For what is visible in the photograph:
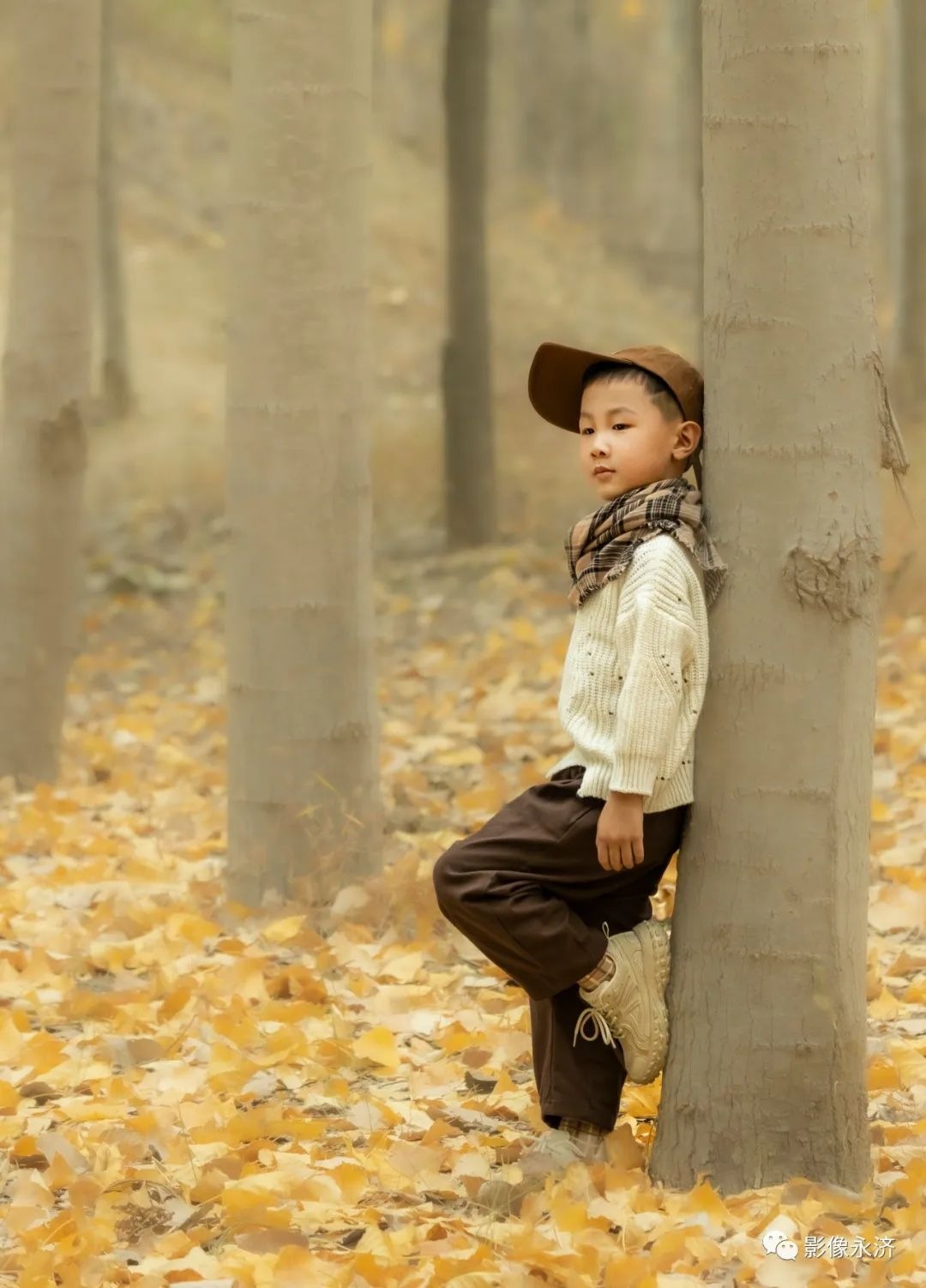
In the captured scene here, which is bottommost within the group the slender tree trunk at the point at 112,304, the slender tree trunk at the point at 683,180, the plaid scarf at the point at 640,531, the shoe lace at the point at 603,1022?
the shoe lace at the point at 603,1022

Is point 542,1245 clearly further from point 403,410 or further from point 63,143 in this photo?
point 403,410

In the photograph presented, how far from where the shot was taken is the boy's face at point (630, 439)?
9.70 feet

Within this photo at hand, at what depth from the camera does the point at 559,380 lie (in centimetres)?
311

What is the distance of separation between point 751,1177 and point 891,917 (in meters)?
1.83

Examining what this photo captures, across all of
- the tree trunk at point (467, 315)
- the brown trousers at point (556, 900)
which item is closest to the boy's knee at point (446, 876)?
the brown trousers at point (556, 900)

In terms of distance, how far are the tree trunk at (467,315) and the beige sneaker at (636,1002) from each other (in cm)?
802

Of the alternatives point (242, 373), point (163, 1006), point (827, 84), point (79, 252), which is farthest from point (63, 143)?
point (827, 84)

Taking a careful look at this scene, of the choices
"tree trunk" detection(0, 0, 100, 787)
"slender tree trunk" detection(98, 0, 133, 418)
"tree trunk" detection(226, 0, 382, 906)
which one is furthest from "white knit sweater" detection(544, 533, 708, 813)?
"slender tree trunk" detection(98, 0, 133, 418)

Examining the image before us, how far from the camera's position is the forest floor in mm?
2729

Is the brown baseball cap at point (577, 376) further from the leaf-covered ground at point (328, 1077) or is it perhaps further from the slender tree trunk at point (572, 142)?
the slender tree trunk at point (572, 142)

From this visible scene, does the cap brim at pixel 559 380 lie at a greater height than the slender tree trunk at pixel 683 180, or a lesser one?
lesser

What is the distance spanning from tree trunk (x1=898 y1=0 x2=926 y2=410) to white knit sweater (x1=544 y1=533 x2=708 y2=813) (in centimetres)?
1009

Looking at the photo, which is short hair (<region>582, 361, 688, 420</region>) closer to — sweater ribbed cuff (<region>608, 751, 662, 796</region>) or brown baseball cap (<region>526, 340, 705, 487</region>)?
brown baseball cap (<region>526, 340, 705, 487</region>)

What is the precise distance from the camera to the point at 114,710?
8.45 meters
